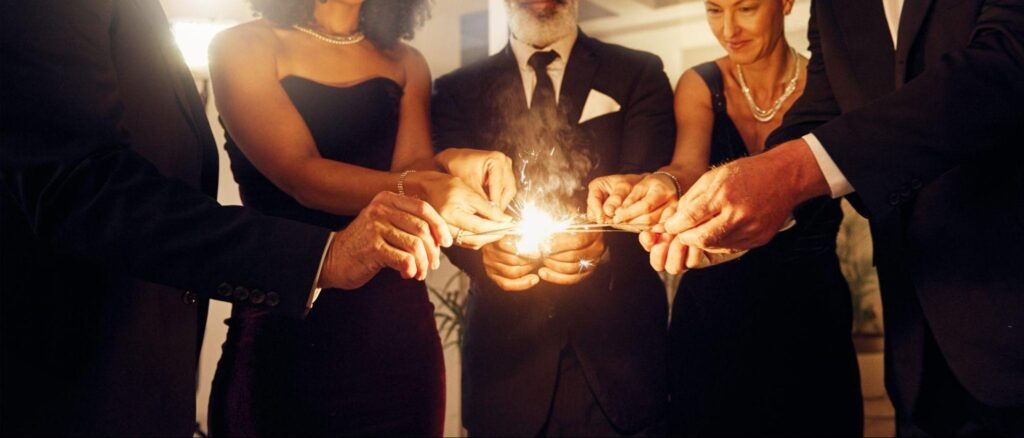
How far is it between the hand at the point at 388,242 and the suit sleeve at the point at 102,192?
0.17ft

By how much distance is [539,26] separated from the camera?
2.07 m

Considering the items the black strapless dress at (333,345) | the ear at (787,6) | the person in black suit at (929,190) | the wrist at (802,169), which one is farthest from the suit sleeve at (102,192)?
the ear at (787,6)

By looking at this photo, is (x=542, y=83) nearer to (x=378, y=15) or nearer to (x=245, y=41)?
(x=378, y=15)

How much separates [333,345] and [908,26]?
1412mm

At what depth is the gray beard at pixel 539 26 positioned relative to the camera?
2.06m

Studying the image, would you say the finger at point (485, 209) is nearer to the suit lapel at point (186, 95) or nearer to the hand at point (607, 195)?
the hand at point (607, 195)

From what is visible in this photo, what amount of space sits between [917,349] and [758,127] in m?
0.64

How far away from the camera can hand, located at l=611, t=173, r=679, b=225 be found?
165 cm

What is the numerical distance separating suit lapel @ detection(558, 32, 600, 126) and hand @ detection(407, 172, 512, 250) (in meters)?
0.41

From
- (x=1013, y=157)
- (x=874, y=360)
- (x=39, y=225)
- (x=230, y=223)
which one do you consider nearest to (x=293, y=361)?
(x=230, y=223)

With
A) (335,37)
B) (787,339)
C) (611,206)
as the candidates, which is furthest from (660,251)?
(335,37)

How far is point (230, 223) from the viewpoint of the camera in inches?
53.6

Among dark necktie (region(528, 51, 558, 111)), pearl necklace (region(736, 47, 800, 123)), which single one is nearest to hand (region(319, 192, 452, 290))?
dark necktie (region(528, 51, 558, 111))

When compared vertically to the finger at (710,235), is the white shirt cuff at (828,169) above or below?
above
